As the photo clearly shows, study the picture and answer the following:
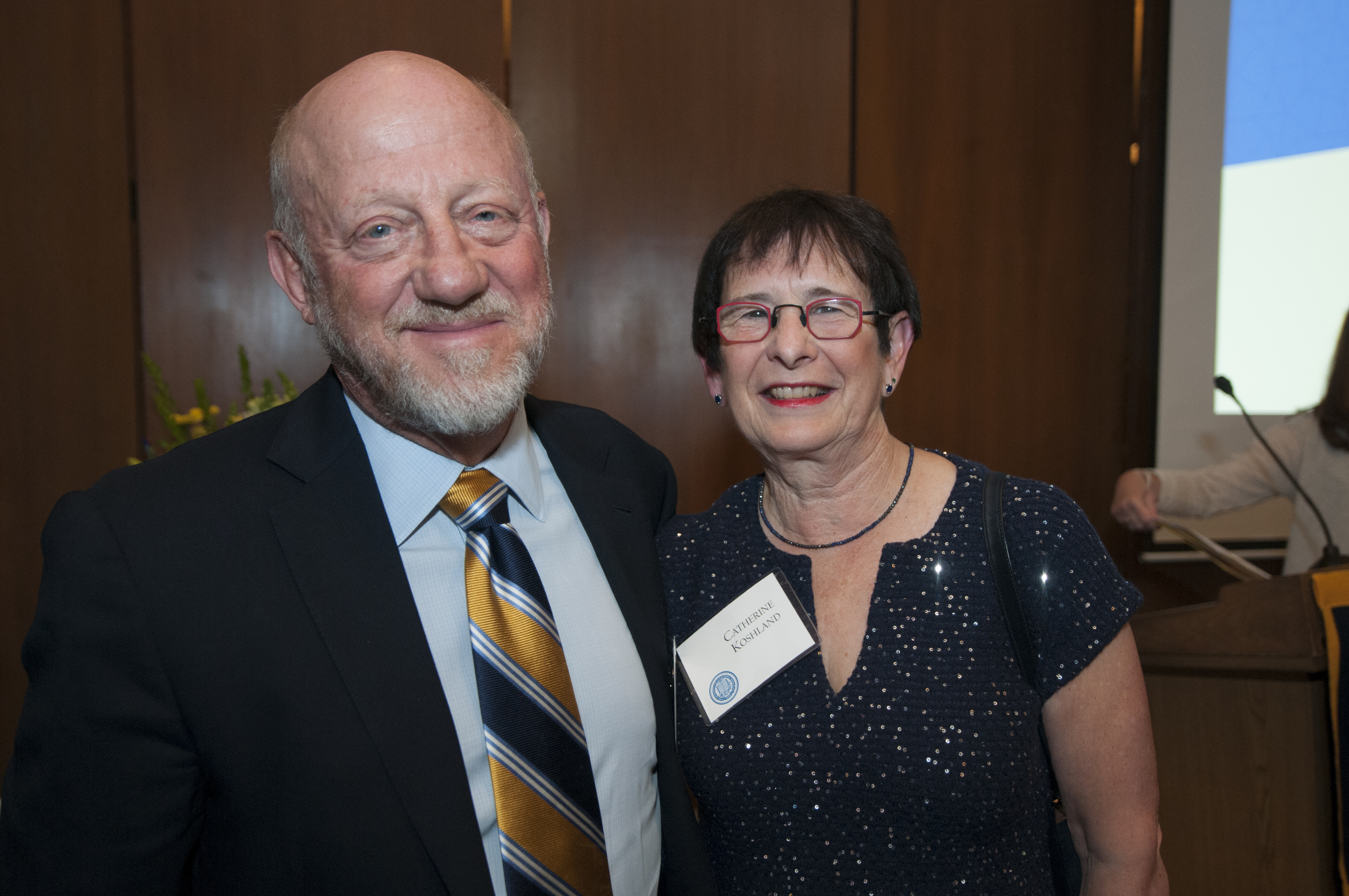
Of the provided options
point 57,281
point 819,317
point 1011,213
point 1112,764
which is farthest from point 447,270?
point 1011,213

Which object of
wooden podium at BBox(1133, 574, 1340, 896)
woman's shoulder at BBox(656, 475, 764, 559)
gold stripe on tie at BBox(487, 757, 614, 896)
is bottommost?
wooden podium at BBox(1133, 574, 1340, 896)

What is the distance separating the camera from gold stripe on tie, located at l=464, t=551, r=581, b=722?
1.23 m

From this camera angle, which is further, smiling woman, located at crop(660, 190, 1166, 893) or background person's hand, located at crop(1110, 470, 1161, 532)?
background person's hand, located at crop(1110, 470, 1161, 532)

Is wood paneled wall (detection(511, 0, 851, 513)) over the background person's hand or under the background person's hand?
over

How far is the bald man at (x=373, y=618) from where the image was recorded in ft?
3.48

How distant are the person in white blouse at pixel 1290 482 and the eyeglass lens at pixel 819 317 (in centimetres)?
194

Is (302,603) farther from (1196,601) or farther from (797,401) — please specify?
(1196,601)

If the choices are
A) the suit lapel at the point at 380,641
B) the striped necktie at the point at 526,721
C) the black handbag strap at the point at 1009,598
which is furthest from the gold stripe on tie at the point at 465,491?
the black handbag strap at the point at 1009,598

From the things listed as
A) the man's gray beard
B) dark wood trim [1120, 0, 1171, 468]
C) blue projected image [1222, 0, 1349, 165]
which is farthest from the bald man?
blue projected image [1222, 0, 1349, 165]

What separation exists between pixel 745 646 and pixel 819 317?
1.92 feet

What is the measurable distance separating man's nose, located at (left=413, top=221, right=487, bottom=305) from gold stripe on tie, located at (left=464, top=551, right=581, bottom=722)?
39 cm

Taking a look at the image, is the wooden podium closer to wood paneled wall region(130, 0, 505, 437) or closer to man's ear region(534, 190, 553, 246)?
man's ear region(534, 190, 553, 246)

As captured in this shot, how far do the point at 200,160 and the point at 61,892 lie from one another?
2.70 m

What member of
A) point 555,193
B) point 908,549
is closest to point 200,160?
point 555,193
